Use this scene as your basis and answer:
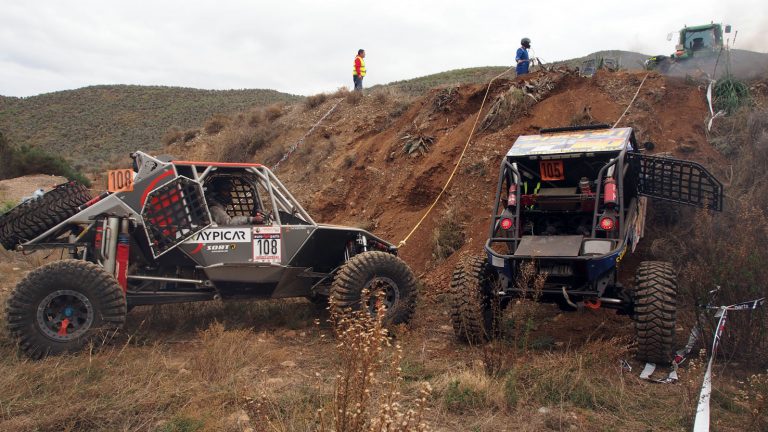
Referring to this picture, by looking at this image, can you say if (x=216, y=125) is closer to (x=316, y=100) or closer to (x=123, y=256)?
(x=316, y=100)

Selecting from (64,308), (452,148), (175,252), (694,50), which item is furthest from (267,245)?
(694,50)

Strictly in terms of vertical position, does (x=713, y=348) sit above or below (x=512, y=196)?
below

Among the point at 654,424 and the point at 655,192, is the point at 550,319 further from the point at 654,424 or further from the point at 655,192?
the point at 654,424

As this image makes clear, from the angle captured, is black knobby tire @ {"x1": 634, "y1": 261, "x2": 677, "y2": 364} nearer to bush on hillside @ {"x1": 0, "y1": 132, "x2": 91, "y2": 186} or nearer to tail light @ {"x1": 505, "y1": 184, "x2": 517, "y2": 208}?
tail light @ {"x1": 505, "y1": 184, "x2": 517, "y2": 208}

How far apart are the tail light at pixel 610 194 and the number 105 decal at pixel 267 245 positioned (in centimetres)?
364

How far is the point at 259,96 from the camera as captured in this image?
50.5 meters

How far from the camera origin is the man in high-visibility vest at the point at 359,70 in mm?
20359

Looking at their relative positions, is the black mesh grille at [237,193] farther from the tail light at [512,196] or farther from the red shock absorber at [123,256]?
the tail light at [512,196]

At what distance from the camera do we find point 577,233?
23.6 feet

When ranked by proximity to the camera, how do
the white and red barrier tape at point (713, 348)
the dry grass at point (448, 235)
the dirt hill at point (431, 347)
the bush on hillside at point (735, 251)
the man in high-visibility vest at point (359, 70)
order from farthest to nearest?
the man in high-visibility vest at point (359, 70)
the dry grass at point (448, 235)
the bush on hillside at point (735, 251)
the white and red barrier tape at point (713, 348)
the dirt hill at point (431, 347)

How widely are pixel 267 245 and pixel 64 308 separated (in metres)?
2.18

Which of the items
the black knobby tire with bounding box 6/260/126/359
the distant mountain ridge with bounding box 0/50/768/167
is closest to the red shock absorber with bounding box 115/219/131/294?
the black knobby tire with bounding box 6/260/126/359

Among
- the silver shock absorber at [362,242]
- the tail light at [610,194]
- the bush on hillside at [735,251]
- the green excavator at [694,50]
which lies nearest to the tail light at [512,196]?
the tail light at [610,194]

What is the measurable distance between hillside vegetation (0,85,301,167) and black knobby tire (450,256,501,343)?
31.0 m
